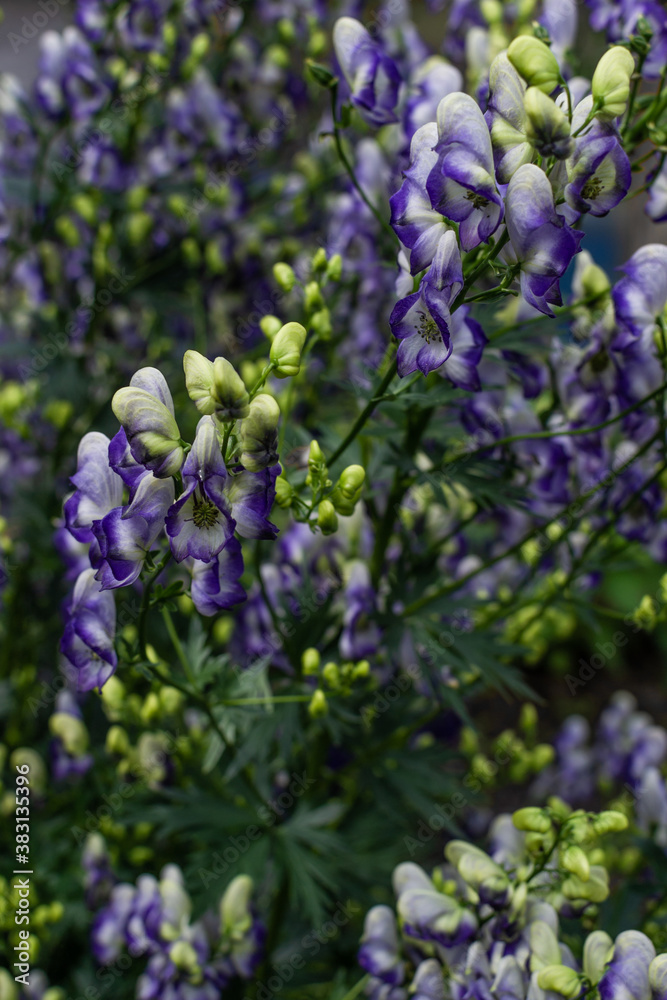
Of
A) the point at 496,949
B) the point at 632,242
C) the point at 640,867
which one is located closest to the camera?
the point at 496,949

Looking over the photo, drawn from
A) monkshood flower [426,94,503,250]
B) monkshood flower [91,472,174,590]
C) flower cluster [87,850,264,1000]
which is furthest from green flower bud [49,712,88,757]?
monkshood flower [426,94,503,250]

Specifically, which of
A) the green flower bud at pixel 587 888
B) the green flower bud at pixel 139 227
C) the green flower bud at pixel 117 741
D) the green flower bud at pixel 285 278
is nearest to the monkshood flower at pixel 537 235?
the green flower bud at pixel 285 278

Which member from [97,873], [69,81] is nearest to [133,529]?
[97,873]

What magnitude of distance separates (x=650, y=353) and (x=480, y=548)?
3.17 feet

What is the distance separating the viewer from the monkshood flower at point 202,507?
85 cm

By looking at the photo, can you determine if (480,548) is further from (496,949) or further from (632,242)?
(632,242)

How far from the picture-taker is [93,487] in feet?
3.29

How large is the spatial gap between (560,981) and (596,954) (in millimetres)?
91

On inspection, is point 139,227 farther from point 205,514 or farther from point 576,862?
point 576,862

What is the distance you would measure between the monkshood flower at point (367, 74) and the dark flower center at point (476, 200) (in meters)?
0.52

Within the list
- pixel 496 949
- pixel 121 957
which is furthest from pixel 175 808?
pixel 496 949

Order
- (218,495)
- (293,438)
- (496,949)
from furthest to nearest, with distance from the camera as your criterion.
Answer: (293,438), (496,949), (218,495)

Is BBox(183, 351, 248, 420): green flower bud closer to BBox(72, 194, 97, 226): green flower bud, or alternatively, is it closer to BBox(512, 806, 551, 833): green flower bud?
BBox(512, 806, 551, 833): green flower bud

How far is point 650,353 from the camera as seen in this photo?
1283 mm
